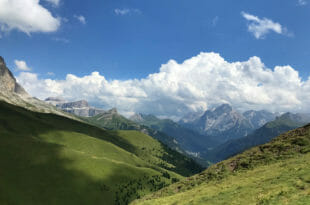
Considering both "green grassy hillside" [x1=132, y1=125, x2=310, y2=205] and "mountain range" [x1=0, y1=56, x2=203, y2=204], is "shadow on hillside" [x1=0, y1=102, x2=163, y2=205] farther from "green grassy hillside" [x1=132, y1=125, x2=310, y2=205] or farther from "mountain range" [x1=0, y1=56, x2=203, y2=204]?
"green grassy hillside" [x1=132, y1=125, x2=310, y2=205]

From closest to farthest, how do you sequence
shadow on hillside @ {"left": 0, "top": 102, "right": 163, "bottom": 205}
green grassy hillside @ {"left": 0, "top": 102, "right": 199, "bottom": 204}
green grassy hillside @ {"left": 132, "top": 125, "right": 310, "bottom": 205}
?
green grassy hillside @ {"left": 132, "top": 125, "right": 310, "bottom": 205}
shadow on hillside @ {"left": 0, "top": 102, "right": 163, "bottom": 205}
green grassy hillside @ {"left": 0, "top": 102, "right": 199, "bottom": 204}

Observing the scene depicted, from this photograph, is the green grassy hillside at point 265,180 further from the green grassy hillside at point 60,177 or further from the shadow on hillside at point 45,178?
the green grassy hillside at point 60,177

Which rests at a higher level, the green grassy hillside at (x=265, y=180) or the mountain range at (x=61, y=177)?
the green grassy hillside at (x=265, y=180)

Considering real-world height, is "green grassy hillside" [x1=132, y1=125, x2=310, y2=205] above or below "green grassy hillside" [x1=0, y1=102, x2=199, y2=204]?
above

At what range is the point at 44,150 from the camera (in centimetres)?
15775

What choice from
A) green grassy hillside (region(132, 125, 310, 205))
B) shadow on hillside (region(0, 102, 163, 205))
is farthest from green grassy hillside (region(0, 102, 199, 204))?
green grassy hillside (region(132, 125, 310, 205))

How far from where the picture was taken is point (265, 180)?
38656 mm

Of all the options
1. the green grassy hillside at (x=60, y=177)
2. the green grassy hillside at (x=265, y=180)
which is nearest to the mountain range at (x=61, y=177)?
the green grassy hillside at (x=60, y=177)

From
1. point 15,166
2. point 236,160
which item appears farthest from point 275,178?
point 15,166

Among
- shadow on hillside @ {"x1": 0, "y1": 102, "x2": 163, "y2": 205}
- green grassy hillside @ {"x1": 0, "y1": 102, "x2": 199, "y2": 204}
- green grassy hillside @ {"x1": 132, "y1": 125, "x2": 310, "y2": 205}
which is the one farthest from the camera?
green grassy hillside @ {"x1": 0, "y1": 102, "x2": 199, "y2": 204}

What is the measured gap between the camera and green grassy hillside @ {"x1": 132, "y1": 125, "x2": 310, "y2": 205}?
1136 inches

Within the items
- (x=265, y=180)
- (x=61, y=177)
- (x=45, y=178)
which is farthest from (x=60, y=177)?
(x=265, y=180)

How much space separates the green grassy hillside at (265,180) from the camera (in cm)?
2886

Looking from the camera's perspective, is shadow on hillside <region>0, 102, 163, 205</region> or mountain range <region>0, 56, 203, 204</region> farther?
mountain range <region>0, 56, 203, 204</region>
